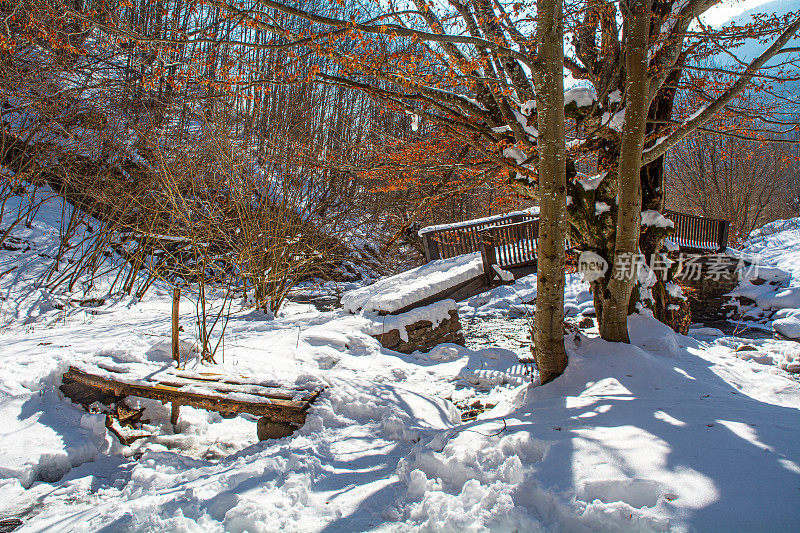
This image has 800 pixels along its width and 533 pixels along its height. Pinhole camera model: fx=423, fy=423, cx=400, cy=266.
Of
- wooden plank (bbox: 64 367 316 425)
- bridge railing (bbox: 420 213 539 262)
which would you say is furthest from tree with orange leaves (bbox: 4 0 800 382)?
bridge railing (bbox: 420 213 539 262)

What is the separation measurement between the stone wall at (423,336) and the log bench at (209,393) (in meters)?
3.06

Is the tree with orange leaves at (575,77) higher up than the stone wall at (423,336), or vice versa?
the tree with orange leaves at (575,77)

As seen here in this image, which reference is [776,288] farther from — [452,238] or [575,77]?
[575,77]

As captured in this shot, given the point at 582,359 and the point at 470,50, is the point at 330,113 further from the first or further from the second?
the point at 582,359

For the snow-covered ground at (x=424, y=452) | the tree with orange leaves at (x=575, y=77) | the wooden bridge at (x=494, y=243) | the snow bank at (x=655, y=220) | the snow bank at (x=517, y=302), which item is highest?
the tree with orange leaves at (x=575, y=77)

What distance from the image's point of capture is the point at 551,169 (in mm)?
3693

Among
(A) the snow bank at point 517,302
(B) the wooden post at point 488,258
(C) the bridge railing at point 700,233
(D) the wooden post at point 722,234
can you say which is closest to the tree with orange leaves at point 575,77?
(B) the wooden post at point 488,258

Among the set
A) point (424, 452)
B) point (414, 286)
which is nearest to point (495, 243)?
point (414, 286)

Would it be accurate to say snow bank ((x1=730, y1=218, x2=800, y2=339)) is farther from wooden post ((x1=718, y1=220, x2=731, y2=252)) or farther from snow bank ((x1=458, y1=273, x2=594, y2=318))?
snow bank ((x1=458, y1=273, x2=594, y2=318))

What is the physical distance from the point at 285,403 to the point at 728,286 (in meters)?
14.7

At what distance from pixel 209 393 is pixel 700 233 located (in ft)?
53.5

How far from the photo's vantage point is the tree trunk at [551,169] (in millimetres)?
3547

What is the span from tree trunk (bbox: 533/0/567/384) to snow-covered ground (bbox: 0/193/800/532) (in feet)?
2.41

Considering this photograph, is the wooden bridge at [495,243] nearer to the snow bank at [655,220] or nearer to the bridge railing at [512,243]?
the bridge railing at [512,243]
